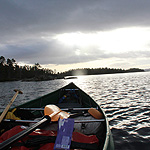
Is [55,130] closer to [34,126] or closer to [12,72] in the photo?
[34,126]

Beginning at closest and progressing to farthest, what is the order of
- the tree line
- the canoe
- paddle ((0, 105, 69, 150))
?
1. paddle ((0, 105, 69, 150))
2. the canoe
3. the tree line

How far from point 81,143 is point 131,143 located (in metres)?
3.41

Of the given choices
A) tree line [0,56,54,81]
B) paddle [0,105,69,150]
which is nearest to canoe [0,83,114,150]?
paddle [0,105,69,150]

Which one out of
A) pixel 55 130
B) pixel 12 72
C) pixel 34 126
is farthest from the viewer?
pixel 12 72

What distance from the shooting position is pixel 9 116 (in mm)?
4426

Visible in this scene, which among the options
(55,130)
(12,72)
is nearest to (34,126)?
(55,130)

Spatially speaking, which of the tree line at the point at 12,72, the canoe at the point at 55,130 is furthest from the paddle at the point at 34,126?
the tree line at the point at 12,72

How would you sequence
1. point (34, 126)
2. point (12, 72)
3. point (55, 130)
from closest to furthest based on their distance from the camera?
point (34, 126) < point (55, 130) < point (12, 72)

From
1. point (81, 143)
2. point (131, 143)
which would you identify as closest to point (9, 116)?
point (81, 143)

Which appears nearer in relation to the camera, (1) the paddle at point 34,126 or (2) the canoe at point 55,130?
(1) the paddle at point 34,126

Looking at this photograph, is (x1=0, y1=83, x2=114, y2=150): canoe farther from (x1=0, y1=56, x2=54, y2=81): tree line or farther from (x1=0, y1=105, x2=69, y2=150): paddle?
(x1=0, y1=56, x2=54, y2=81): tree line

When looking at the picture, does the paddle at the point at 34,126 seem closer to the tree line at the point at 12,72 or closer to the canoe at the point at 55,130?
the canoe at the point at 55,130

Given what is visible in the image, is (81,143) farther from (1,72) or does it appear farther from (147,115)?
(1,72)

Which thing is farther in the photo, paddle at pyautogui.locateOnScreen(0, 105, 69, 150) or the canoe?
the canoe
